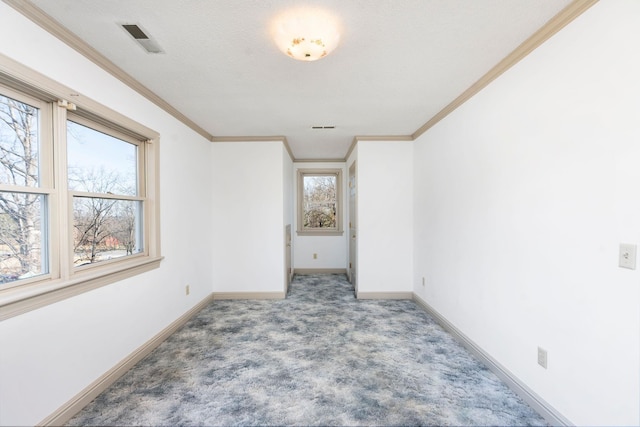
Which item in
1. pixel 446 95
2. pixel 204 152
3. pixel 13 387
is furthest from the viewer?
pixel 204 152

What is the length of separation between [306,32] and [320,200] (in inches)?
172

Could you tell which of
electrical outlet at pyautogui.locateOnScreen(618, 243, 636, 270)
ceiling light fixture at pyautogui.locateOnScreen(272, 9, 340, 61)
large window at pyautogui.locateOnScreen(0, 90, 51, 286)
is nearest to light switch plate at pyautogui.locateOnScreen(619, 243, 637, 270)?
electrical outlet at pyautogui.locateOnScreen(618, 243, 636, 270)

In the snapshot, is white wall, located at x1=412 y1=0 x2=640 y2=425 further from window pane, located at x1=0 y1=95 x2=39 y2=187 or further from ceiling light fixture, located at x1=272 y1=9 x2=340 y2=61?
window pane, located at x1=0 y1=95 x2=39 y2=187

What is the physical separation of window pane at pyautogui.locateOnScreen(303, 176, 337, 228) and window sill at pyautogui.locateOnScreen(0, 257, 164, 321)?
386 centimetres

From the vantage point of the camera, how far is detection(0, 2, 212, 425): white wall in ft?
4.73

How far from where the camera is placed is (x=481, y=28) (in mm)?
1675

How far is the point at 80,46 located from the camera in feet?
5.90

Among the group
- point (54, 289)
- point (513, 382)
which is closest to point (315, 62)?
point (54, 289)

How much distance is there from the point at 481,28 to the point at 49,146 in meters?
2.82

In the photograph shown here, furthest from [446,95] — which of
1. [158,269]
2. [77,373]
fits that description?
[77,373]

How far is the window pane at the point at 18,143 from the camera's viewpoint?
149 centimetres

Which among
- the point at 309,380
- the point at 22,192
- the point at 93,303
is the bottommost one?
the point at 309,380

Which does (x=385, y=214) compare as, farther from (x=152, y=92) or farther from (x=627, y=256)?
(x=152, y=92)

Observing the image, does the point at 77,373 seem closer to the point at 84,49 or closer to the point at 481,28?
the point at 84,49
